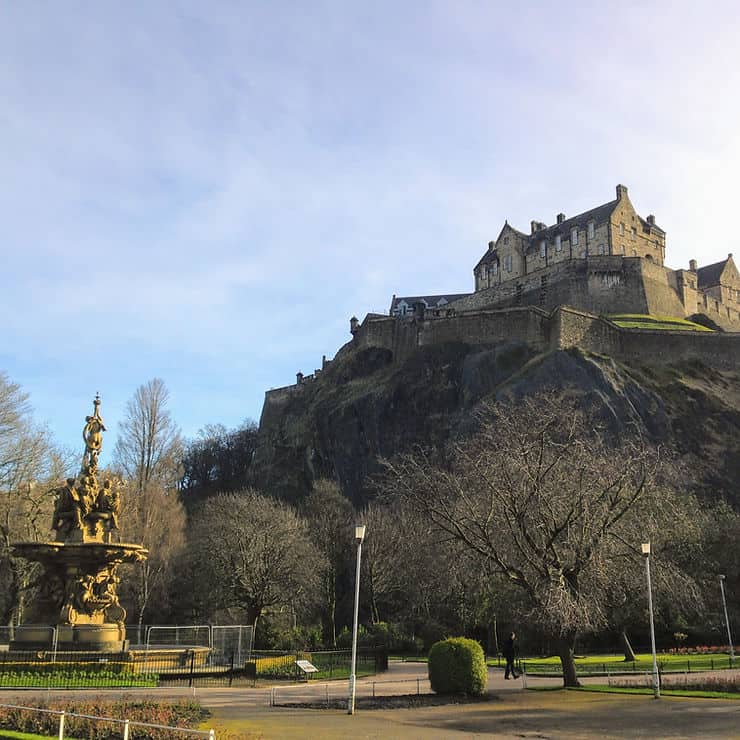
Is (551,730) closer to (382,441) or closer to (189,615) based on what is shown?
(189,615)

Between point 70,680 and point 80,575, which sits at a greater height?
point 80,575

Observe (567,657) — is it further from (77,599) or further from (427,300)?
(427,300)

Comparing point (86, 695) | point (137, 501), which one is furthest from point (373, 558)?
point (86, 695)

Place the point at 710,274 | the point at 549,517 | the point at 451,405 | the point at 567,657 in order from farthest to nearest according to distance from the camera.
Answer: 1. the point at 710,274
2. the point at 451,405
3. the point at 567,657
4. the point at 549,517

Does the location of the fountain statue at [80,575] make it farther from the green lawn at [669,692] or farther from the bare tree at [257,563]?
the bare tree at [257,563]

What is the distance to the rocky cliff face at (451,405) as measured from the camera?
2340 inches

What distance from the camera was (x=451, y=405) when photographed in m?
69.2

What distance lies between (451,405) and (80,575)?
49.6 metres

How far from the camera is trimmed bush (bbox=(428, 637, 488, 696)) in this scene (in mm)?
17922

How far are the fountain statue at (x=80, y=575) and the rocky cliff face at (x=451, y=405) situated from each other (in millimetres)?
35098

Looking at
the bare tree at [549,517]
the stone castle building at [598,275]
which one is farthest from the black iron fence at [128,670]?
the stone castle building at [598,275]

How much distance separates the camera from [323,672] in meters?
25.6

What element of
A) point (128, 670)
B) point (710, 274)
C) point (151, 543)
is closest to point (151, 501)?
point (151, 543)

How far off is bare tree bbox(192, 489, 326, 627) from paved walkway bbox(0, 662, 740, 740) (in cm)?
1871
